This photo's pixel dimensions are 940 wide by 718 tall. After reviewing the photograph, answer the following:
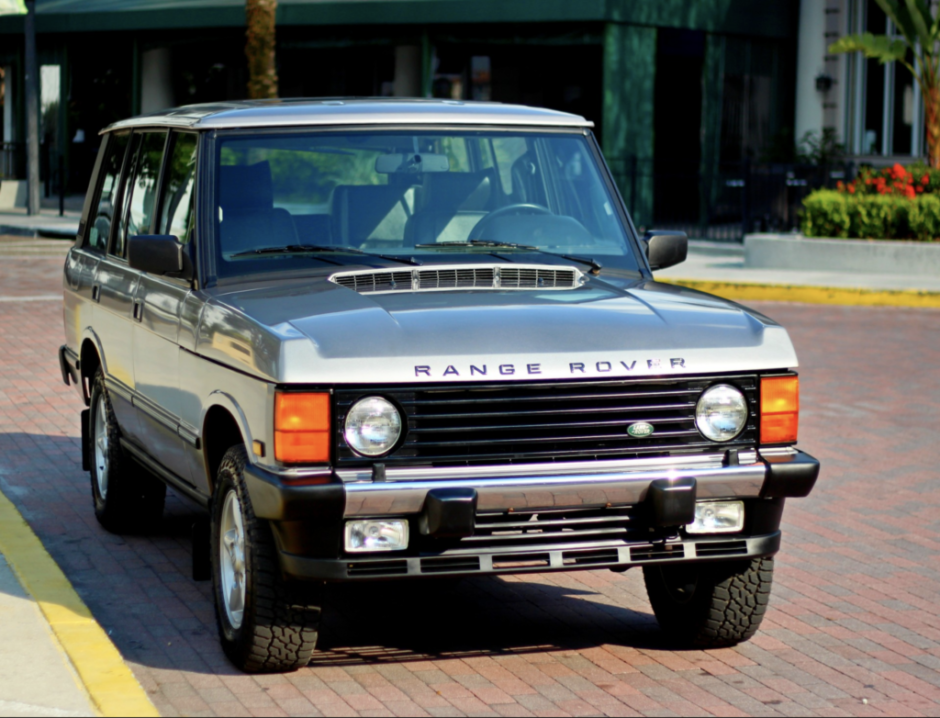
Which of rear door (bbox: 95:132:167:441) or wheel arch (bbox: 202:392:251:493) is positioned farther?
rear door (bbox: 95:132:167:441)

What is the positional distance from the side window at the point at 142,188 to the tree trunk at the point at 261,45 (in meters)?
17.0

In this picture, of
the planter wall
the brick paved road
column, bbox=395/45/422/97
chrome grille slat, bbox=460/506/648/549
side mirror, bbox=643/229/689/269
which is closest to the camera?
chrome grille slat, bbox=460/506/648/549

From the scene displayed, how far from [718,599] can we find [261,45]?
19.7 meters

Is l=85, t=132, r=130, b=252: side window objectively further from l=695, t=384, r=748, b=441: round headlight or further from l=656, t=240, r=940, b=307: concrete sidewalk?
l=656, t=240, r=940, b=307: concrete sidewalk

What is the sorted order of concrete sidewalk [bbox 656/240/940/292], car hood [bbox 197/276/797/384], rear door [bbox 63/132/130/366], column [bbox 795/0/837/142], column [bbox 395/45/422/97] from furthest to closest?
column [bbox 395/45/422/97] < column [bbox 795/0/837/142] < concrete sidewalk [bbox 656/240/940/292] < rear door [bbox 63/132/130/366] < car hood [bbox 197/276/797/384]

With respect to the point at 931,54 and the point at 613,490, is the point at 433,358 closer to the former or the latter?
the point at 613,490

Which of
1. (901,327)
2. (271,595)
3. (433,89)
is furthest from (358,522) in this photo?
(433,89)

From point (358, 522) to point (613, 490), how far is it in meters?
0.83

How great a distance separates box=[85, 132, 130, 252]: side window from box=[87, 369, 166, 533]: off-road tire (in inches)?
28.3

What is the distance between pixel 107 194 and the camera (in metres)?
7.64

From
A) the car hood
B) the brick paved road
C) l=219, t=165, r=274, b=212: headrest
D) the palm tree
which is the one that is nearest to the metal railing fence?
the palm tree

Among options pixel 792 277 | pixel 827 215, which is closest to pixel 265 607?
pixel 792 277

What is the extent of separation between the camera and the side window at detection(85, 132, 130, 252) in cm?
746

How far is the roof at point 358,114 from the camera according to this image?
19.8 ft
